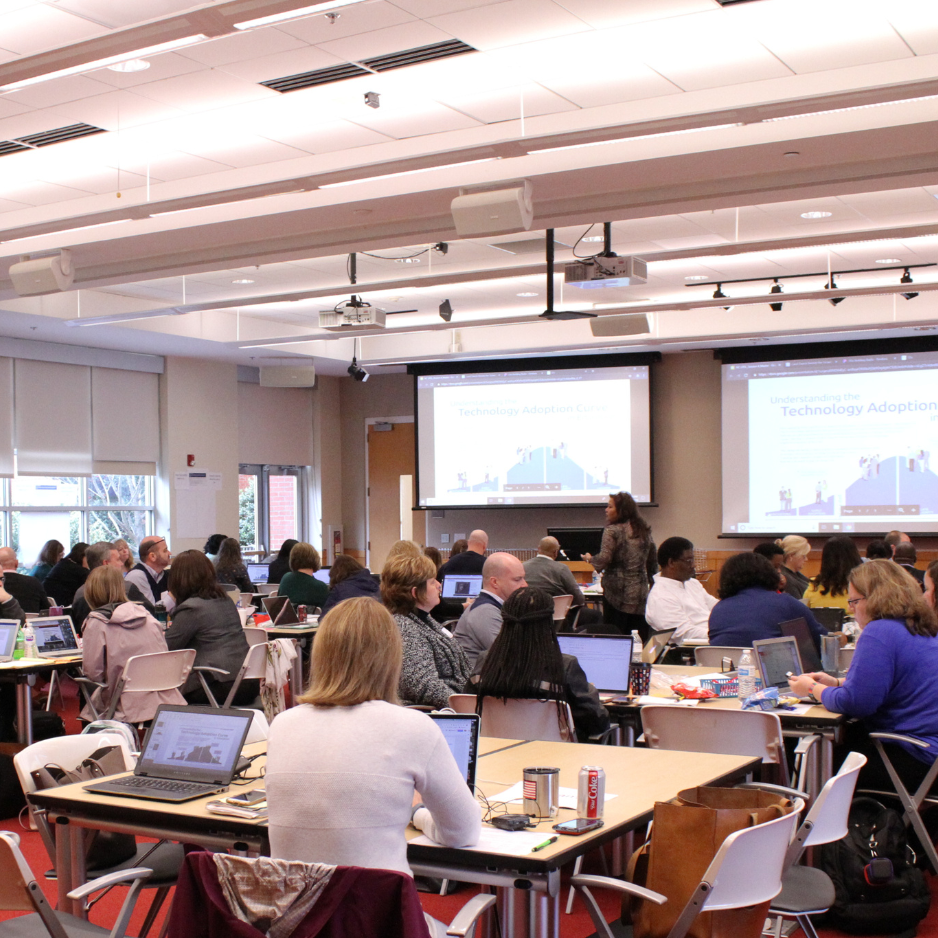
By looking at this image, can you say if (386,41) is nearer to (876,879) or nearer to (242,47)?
(242,47)

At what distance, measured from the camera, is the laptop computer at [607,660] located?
5.04 metres

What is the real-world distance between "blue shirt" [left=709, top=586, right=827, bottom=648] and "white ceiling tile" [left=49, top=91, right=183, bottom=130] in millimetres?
4050

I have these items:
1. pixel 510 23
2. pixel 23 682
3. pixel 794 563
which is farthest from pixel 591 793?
pixel 794 563

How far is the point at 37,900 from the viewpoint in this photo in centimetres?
268

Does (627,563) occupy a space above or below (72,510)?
below

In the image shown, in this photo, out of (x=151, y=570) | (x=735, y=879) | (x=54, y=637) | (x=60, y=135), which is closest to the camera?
(x=735, y=879)

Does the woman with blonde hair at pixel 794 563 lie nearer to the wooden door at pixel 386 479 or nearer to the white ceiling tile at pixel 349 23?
the white ceiling tile at pixel 349 23

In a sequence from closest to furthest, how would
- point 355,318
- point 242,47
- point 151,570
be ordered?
1. point 242,47
2. point 151,570
3. point 355,318

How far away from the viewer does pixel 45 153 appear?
23.0ft

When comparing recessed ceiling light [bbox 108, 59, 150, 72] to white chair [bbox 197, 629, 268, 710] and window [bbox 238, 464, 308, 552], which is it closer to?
white chair [bbox 197, 629, 268, 710]

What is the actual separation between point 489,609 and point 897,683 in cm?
180

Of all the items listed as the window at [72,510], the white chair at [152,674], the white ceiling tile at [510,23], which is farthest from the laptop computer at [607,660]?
the window at [72,510]

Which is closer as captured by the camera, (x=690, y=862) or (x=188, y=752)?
(x=690, y=862)

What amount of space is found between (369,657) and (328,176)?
13.2 feet
